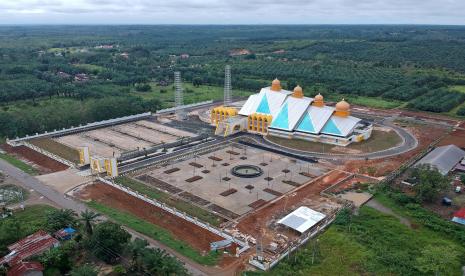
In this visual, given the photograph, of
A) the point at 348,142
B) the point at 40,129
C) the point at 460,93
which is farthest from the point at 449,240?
the point at 460,93

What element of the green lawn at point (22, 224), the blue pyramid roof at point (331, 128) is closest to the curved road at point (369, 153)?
the blue pyramid roof at point (331, 128)

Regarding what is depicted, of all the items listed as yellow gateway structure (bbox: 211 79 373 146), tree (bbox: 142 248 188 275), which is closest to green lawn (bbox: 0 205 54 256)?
tree (bbox: 142 248 188 275)

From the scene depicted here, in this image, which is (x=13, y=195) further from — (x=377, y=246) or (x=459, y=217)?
(x=459, y=217)

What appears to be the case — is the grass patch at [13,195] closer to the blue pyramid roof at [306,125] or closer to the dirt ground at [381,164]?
the dirt ground at [381,164]

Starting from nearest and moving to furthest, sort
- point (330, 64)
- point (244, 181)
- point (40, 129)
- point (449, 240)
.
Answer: point (449, 240) → point (244, 181) → point (40, 129) → point (330, 64)

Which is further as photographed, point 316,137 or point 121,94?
point 121,94

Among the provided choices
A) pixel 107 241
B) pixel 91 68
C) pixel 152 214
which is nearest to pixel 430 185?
pixel 152 214

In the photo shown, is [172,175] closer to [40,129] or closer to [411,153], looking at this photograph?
[40,129]

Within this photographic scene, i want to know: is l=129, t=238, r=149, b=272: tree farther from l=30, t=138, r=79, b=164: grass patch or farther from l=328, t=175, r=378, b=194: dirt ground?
l=30, t=138, r=79, b=164: grass patch
